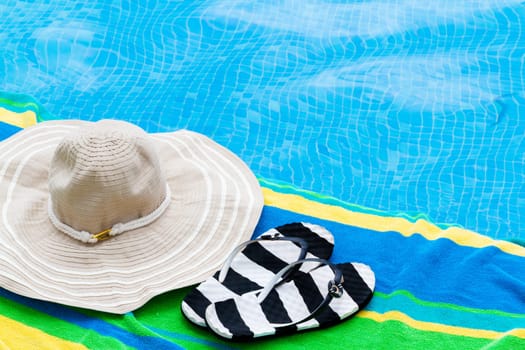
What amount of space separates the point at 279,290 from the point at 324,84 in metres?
0.83

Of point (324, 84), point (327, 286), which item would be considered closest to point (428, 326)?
point (327, 286)

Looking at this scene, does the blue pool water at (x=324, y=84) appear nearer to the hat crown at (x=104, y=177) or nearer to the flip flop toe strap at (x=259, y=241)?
the flip flop toe strap at (x=259, y=241)

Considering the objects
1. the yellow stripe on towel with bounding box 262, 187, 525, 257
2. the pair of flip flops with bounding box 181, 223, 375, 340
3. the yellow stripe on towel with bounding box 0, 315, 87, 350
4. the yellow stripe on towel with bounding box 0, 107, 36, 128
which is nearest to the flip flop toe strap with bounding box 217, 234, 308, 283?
the pair of flip flops with bounding box 181, 223, 375, 340

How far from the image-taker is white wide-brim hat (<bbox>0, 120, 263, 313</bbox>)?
1383mm

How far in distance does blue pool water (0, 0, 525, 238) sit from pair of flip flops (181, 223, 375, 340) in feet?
1.06

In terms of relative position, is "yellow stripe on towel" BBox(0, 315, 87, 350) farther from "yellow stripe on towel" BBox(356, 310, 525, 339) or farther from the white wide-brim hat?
"yellow stripe on towel" BBox(356, 310, 525, 339)

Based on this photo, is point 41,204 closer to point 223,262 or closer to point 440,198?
point 223,262

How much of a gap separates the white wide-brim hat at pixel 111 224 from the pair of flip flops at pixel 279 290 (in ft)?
0.13

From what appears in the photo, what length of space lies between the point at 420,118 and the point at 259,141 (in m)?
0.41

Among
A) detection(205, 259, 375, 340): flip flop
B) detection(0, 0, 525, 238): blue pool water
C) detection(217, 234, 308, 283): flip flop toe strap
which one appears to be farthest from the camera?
detection(0, 0, 525, 238): blue pool water

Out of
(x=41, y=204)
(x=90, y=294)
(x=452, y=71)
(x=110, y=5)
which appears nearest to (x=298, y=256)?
(x=90, y=294)

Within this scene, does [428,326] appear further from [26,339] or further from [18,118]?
[18,118]

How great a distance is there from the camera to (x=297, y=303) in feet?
4.49

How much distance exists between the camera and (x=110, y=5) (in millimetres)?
2424
